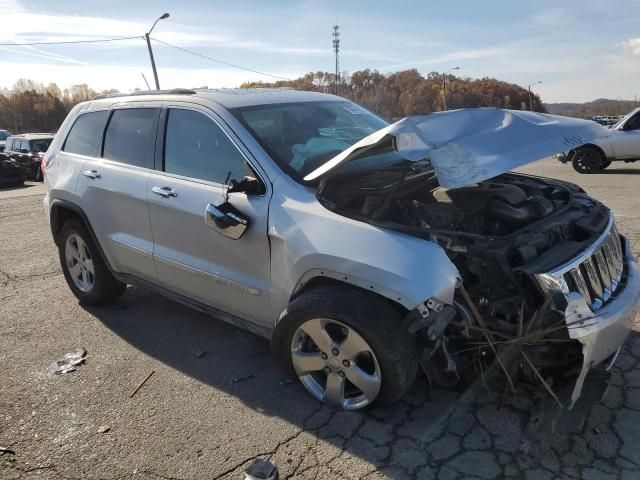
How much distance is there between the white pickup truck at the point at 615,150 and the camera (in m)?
12.8

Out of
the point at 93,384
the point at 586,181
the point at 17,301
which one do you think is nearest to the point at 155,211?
the point at 93,384

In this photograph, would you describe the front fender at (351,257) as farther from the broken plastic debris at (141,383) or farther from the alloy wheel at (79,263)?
the alloy wheel at (79,263)

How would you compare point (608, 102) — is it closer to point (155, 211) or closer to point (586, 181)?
point (586, 181)

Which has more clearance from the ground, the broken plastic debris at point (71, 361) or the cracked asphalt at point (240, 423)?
the cracked asphalt at point (240, 423)

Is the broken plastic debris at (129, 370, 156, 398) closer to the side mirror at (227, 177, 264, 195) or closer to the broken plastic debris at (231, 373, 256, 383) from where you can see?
the broken plastic debris at (231, 373, 256, 383)

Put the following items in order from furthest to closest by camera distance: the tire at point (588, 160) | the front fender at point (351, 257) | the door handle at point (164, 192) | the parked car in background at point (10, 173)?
the parked car in background at point (10, 173)
the tire at point (588, 160)
the door handle at point (164, 192)
the front fender at point (351, 257)

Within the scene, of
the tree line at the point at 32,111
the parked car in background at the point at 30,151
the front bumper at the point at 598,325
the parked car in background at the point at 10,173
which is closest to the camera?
the front bumper at the point at 598,325

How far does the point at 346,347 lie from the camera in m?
2.90

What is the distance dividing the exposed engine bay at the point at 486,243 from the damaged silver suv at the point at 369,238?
0.01 m

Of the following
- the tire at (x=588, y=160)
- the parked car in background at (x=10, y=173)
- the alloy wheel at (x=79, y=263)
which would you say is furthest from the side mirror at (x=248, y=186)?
the parked car in background at (x=10, y=173)

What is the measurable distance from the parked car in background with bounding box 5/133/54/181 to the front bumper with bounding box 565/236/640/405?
781 inches

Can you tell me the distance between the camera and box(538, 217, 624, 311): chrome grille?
259cm

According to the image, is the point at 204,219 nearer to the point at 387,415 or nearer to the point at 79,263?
the point at 387,415

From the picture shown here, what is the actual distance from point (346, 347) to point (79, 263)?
122 inches
